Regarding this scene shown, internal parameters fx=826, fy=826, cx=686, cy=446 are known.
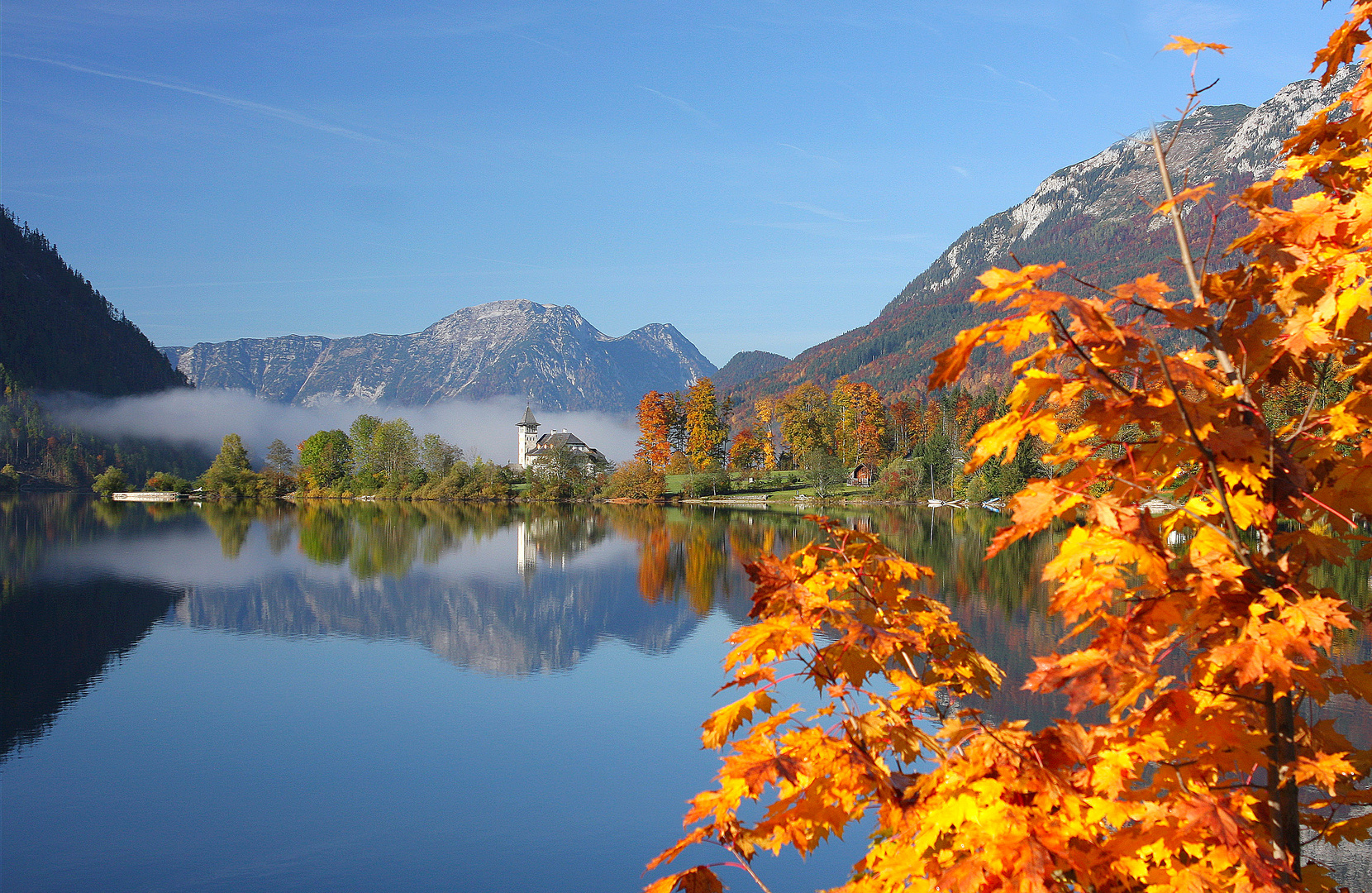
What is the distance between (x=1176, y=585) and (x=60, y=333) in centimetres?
17460

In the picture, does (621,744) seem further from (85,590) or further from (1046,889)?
(85,590)

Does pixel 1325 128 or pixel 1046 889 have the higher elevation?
pixel 1325 128

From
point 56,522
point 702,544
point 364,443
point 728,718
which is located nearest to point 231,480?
point 364,443

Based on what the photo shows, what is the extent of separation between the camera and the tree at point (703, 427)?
7806cm

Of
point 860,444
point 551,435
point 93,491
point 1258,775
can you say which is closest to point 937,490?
point 860,444

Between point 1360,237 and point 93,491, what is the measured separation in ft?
407

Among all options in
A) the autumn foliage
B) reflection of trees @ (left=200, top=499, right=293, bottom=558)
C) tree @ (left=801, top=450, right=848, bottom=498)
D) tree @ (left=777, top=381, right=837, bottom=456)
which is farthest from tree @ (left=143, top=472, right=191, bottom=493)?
the autumn foliage

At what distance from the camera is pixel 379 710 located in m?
15.5

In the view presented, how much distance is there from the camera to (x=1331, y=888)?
225 cm

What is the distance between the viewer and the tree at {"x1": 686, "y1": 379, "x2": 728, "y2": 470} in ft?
256

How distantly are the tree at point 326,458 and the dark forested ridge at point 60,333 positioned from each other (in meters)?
62.2

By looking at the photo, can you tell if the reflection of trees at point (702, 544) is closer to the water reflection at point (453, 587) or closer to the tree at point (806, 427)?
the water reflection at point (453, 587)

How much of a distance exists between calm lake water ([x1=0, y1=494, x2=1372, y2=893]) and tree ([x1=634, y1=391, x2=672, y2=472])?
138 ft

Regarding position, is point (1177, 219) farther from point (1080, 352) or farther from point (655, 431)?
point (655, 431)
